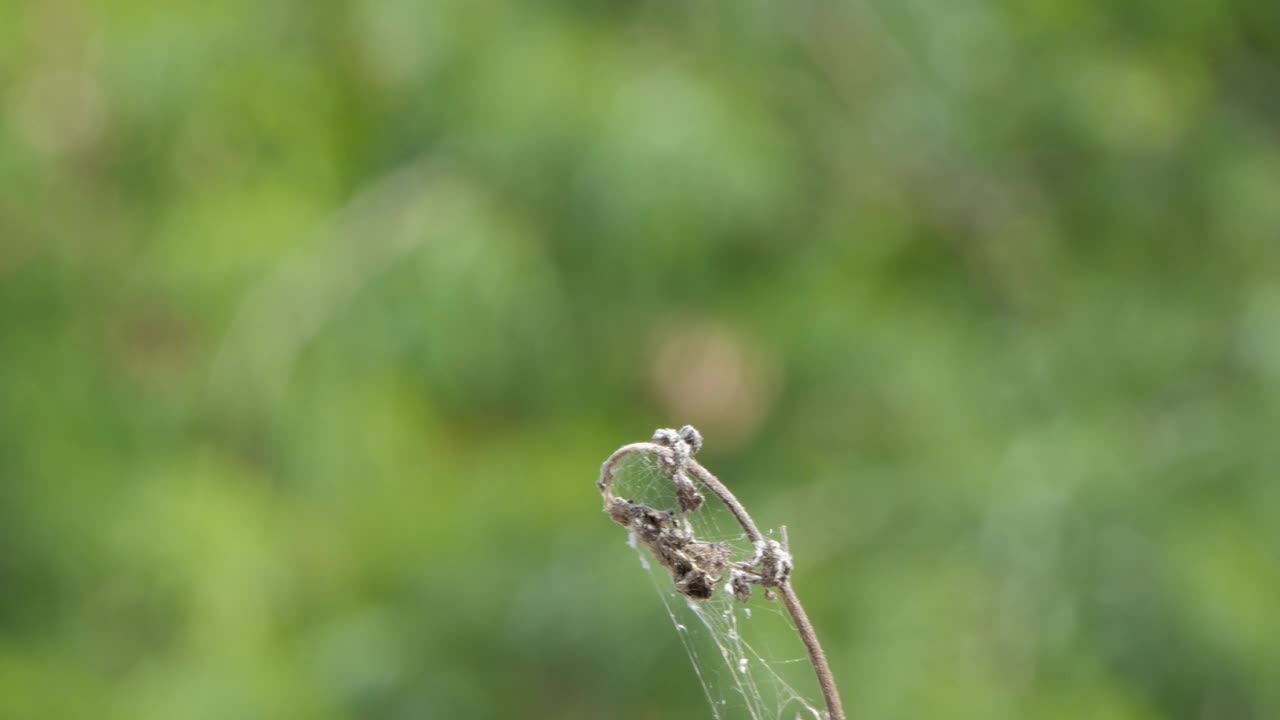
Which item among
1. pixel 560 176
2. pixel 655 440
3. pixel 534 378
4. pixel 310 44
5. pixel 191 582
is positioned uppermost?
pixel 310 44

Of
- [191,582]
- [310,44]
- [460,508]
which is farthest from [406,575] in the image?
[310,44]

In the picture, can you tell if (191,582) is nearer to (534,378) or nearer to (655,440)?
(534,378)

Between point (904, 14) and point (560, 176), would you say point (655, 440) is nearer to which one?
point (560, 176)

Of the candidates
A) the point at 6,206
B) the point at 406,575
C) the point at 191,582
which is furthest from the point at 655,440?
the point at 6,206

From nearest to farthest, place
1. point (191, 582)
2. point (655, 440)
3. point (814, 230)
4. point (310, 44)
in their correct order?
point (655, 440) → point (191, 582) → point (310, 44) → point (814, 230)

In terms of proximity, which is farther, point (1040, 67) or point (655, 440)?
point (1040, 67)

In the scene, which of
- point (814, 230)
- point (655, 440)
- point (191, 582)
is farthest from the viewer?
point (814, 230)

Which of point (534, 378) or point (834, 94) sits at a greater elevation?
point (834, 94)
